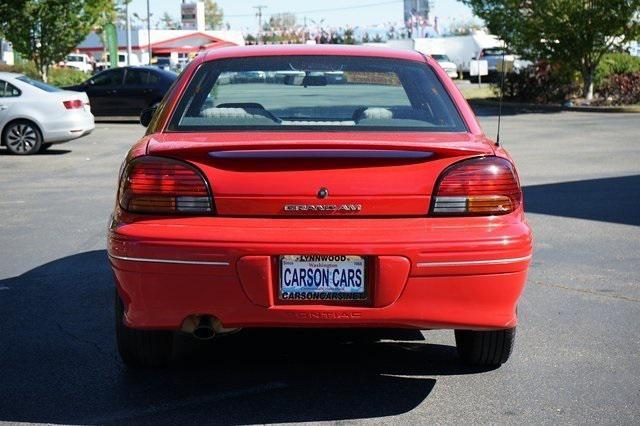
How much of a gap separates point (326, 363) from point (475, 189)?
1.32 meters

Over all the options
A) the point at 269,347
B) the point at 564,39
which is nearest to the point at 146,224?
the point at 269,347

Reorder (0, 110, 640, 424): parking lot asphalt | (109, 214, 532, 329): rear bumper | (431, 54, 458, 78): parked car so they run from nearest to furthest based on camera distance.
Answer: (109, 214, 532, 329): rear bumper
(0, 110, 640, 424): parking lot asphalt
(431, 54, 458, 78): parked car

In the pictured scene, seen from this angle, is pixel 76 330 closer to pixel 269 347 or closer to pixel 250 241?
pixel 269 347

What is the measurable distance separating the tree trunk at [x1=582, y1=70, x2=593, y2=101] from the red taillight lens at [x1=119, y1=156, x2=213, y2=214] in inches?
1145

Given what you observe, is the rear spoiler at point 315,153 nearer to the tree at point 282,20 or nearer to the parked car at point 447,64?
the parked car at point 447,64

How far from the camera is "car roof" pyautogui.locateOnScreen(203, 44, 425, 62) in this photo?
5.61 metres

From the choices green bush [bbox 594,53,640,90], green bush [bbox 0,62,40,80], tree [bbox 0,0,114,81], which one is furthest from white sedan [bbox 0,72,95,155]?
green bush [bbox 594,53,640,90]

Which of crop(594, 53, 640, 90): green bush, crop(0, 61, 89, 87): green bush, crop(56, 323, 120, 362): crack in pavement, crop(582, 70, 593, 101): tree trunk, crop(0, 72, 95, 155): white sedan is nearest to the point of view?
crop(56, 323, 120, 362): crack in pavement

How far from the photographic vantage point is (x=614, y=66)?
3381cm

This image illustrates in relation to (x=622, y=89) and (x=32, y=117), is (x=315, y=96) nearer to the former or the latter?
A: (x=32, y=117)

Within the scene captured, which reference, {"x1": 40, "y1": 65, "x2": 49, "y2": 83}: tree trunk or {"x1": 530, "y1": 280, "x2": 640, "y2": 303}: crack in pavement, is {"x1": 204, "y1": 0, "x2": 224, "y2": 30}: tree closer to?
{"x1": 40, "y1": 65, "x2": 49, "y2": 83}: tree trunk

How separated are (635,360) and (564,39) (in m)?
27.1

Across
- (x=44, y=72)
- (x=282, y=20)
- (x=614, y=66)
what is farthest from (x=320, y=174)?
(x=282, y=20)

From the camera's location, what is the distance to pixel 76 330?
5988mm
